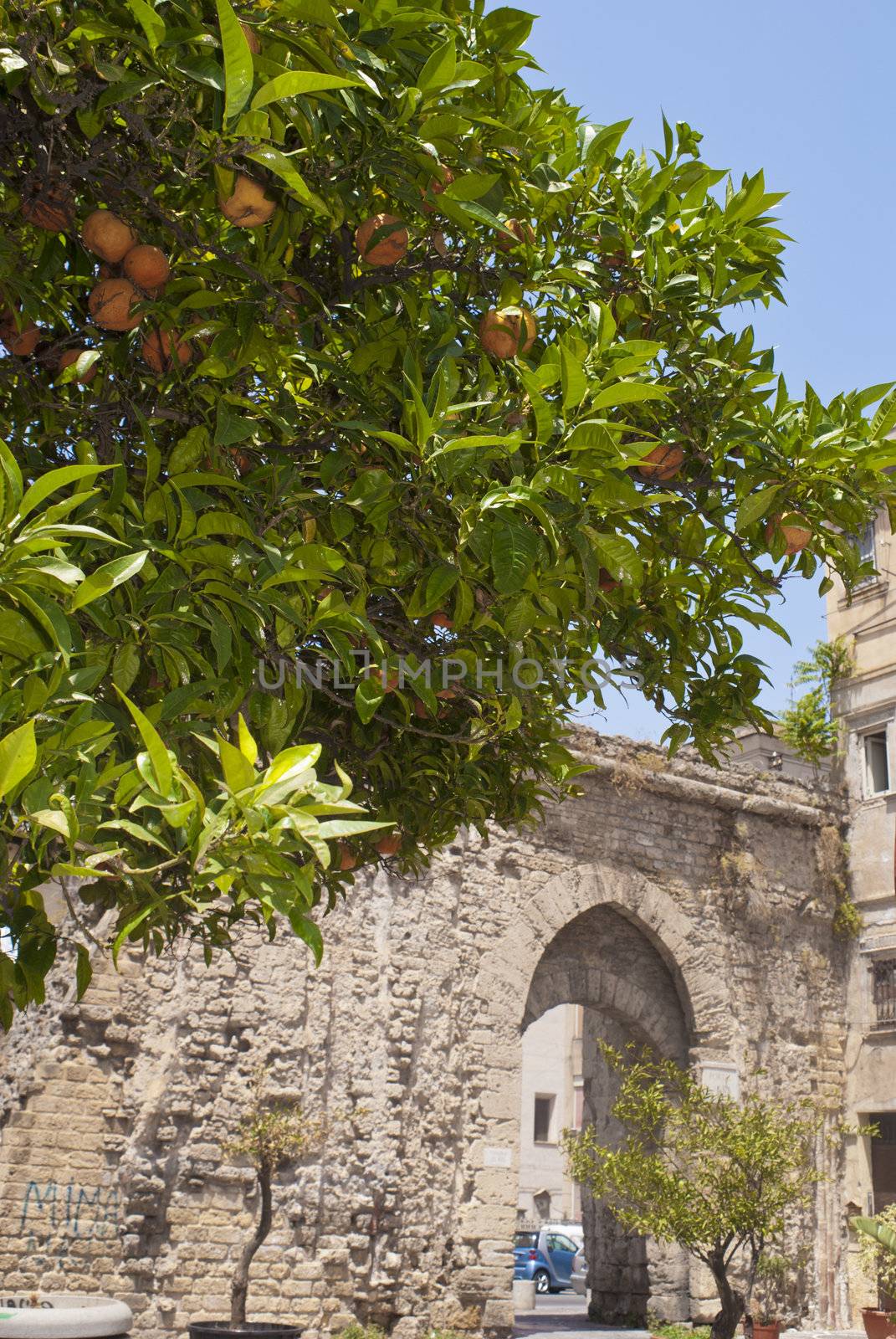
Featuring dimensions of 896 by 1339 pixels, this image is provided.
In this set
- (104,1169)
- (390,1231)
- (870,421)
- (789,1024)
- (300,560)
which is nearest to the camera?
(300,560)

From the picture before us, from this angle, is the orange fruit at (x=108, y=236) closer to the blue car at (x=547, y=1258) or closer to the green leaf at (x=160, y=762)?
the green leaf at (x=160, y=762)

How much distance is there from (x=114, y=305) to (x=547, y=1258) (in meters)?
20.5

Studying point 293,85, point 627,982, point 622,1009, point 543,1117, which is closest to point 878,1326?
point 622,1009

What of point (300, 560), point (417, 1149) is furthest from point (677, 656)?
point (417, 1149)

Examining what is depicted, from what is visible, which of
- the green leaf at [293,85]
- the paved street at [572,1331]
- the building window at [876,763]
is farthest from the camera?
the building window at [876,763]

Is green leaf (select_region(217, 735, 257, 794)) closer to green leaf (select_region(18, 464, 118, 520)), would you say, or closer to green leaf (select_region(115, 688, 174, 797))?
green leaf (select_region(115, 688, 174, 797))

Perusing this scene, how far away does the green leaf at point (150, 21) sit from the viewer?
1.88 meters

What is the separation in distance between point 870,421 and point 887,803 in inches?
451

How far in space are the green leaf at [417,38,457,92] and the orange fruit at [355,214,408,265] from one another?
0.27m

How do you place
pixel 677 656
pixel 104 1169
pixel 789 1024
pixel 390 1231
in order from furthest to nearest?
pixel 789 1024 < pixel 390 1231 < pixel 104 1169 < pixel 677 656

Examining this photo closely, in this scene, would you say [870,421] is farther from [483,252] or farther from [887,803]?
[887,803]

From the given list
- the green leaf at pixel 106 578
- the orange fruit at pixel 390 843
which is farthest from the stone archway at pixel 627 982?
the green leaf at pixel 106 578

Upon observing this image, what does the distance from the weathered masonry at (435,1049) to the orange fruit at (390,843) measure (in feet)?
19.2

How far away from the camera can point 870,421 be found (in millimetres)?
2838
